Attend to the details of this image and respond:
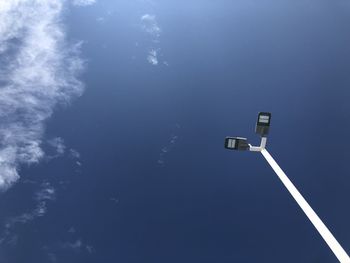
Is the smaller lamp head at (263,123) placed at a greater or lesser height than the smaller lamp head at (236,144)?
greater

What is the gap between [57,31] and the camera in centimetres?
2300

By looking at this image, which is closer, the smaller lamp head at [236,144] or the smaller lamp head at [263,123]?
the smaller lamp head at [263,123]

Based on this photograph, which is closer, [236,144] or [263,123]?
[263,123]

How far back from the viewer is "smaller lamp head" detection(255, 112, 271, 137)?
33.3 ft

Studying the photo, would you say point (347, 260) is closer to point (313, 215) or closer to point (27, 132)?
point (313, 215)

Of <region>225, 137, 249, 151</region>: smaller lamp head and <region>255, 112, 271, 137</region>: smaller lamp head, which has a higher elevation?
<region>255, 112, 271, 137</region>: smaller lamp head

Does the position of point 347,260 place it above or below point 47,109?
above

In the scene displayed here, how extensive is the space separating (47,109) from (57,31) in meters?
4.93

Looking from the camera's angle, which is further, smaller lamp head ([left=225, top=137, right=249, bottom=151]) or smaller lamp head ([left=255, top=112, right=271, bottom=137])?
smaller lamp head ([left=225, top=137, right=249, bottom=151])

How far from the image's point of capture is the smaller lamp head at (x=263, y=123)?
33.3 ft

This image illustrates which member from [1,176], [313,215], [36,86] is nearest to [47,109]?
[36,86]

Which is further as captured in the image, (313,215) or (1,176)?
(1,176)

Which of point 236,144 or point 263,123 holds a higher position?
point 263,123

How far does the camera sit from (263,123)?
1024 centimetres
